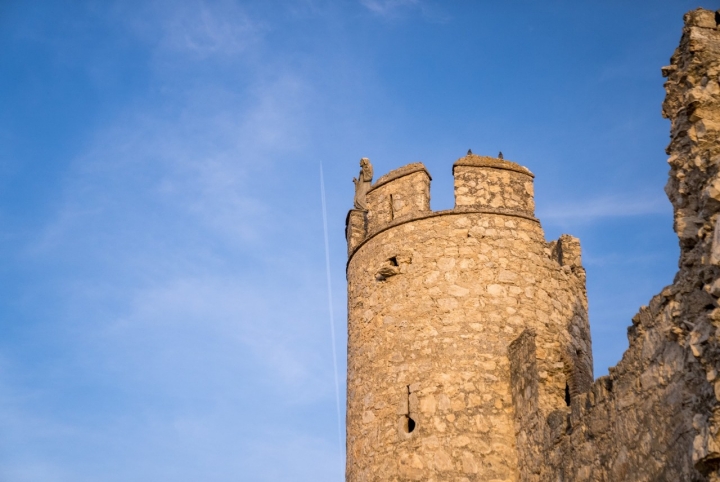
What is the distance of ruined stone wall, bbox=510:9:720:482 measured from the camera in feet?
19.5

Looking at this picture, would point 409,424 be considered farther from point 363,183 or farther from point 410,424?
point 363,183

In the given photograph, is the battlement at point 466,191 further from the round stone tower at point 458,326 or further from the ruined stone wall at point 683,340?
the ruined stone wall at point 683,340

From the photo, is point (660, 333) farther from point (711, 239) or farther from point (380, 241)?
point (380, 241)

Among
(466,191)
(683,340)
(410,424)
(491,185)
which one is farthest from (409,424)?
(683,340)

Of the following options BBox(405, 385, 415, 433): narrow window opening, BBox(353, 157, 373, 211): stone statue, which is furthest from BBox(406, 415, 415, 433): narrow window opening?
BBox(353, 157, 373, 211): stone statue

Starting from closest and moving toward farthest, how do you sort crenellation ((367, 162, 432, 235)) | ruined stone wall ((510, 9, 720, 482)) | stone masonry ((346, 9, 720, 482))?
ruined stone wall ((510, 9, 720, 482)) < stone masonry ((346, 9, 720, 482)) < crenellation ((367, 162, 432, 235))

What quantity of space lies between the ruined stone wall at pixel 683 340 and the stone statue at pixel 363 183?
5355 millimetres

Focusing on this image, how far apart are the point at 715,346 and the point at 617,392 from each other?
206cm

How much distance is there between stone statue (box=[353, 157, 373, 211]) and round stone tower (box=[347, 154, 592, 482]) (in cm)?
38

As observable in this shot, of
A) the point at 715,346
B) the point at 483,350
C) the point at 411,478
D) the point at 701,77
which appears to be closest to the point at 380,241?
the point at 483,350

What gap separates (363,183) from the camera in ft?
42.5

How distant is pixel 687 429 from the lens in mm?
6414

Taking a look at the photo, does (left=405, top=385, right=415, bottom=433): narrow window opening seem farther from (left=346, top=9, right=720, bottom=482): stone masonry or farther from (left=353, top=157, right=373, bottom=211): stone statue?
(left=353, top=157, right=373, bottom=211): stone statue

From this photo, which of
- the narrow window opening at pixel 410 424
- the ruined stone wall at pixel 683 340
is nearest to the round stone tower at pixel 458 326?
the narrow window opening at pixel 410 424
